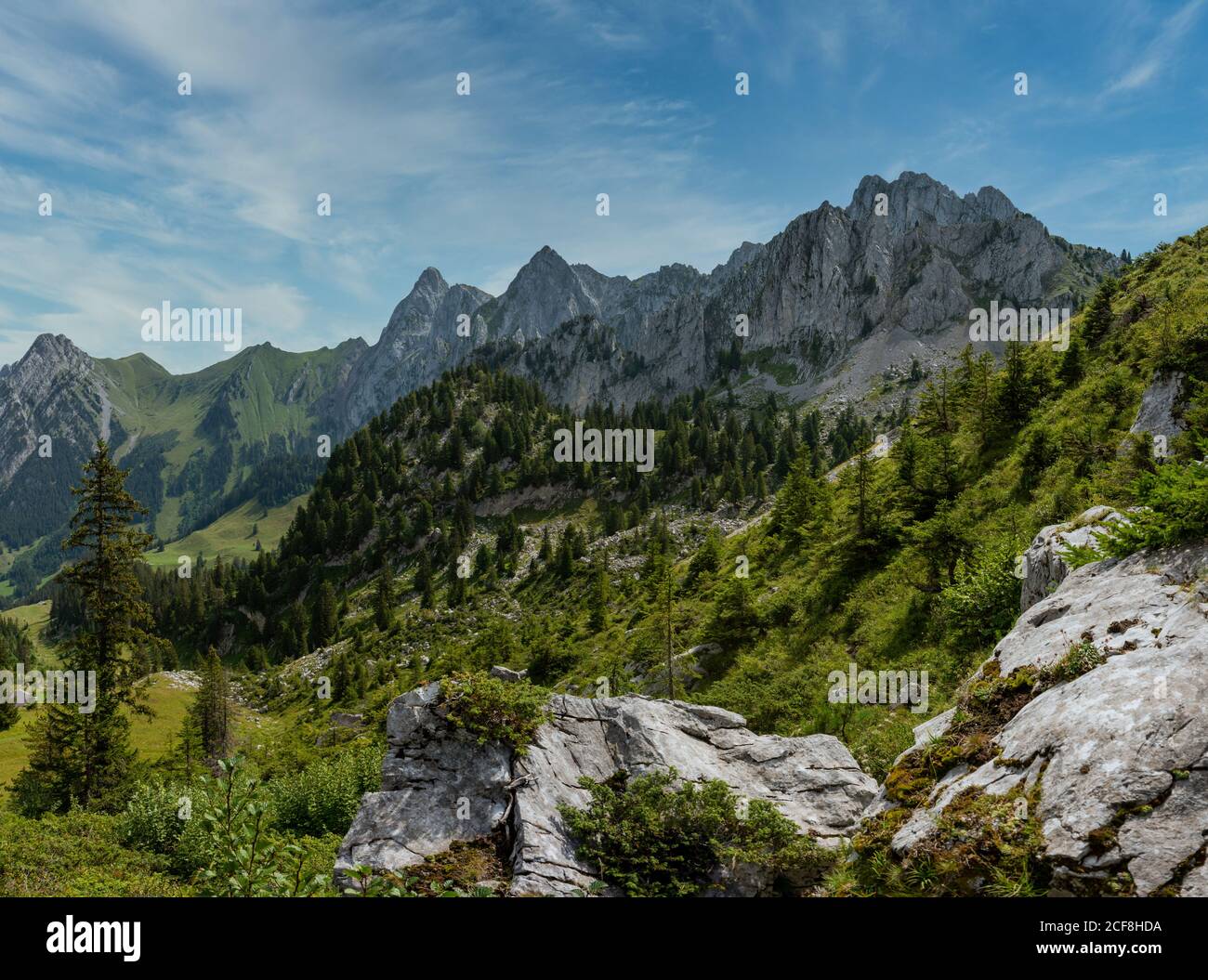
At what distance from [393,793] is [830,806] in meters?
9.53

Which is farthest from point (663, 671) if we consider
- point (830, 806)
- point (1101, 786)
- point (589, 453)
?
point (589, 453)

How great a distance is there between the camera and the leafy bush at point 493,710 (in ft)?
43.7

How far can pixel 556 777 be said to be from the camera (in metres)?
12.7

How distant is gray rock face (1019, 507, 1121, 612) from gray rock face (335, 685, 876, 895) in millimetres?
6716

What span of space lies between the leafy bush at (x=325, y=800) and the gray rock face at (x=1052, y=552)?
22081 mm

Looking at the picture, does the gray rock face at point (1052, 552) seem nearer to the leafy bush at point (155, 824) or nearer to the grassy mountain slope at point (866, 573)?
the grassy mountain slope at point (866, 573)

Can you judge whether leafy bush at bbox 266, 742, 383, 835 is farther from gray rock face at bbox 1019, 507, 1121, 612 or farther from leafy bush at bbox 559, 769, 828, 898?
gray rock face at bbox 1019, 507, 1121, 612

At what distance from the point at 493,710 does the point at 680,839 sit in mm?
4914

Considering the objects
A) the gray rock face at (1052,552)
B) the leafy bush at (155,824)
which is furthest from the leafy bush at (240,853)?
the leafy bush at (155,824)

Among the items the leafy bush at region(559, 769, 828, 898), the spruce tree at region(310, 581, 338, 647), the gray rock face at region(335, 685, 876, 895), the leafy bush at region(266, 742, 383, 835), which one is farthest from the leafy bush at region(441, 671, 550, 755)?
the spruce tree at region(310, 581, 338, 647)
